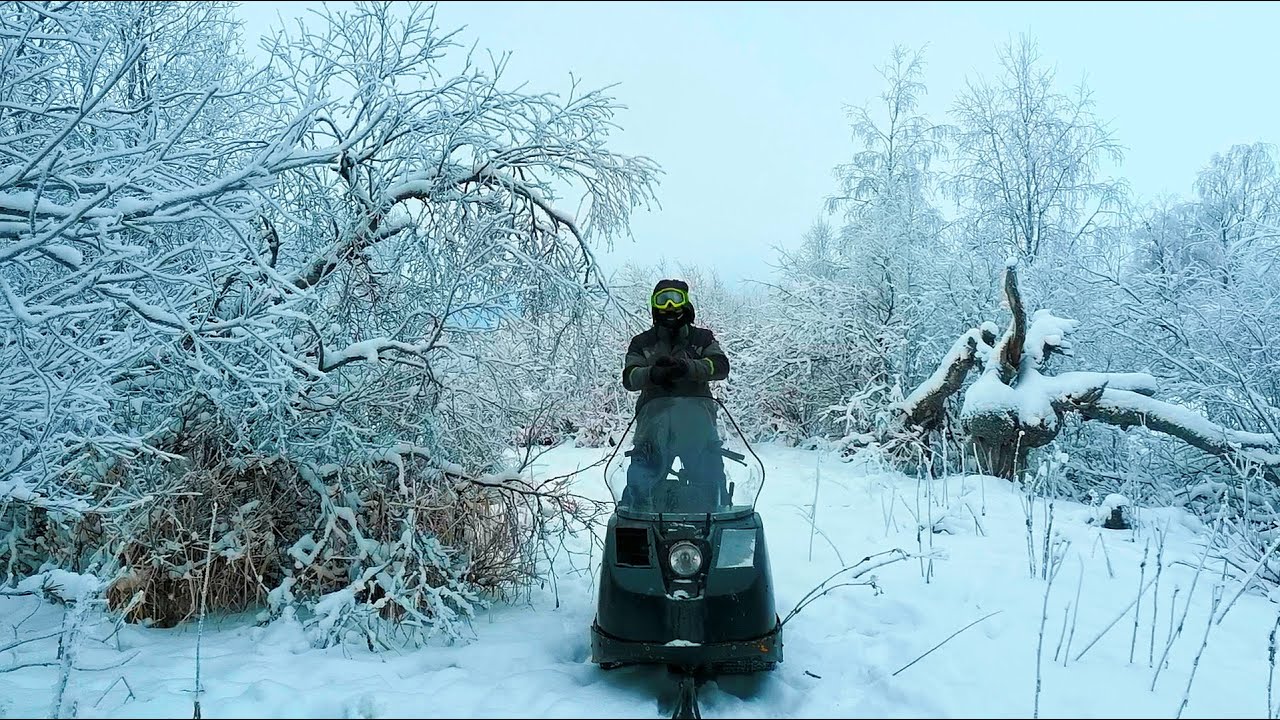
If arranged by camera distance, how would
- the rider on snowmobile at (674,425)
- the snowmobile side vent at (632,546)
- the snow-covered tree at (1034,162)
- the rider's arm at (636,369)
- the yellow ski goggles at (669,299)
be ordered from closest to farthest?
the snowmobile side vent at (632,546), the rider on snowmobile at (674,425), the rider's arm at (636,369), the yellow ski goggles at (669,299), the snow-covered tree at (1034,162)

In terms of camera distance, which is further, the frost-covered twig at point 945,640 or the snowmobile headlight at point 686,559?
the frost-covered twig at point 945,640

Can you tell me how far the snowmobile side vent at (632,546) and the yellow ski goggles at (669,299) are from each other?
134cm

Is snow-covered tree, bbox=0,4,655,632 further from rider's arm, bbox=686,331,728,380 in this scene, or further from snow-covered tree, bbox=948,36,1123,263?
snow-covered tree, bbox=948,36,1123,263

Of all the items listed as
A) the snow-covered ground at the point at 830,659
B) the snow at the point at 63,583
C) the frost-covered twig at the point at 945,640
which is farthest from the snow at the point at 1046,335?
Answer: the snow at the point at 63,583

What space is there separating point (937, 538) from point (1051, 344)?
4334 millimetres

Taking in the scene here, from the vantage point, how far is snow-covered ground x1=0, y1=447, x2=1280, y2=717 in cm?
286

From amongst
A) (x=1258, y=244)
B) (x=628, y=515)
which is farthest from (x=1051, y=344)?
(x=628, y=515)

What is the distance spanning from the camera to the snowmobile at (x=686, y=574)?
9.91 ft

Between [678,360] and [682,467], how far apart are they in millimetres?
542

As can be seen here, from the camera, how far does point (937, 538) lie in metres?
5.60

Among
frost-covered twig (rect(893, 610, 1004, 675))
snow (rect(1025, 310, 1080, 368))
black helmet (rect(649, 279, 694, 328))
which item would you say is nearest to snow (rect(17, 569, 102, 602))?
black helmet (rect(649, 279, 694, 328))

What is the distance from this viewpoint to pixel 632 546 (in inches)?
130

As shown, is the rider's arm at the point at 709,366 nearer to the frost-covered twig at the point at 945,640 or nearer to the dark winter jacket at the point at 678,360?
the dark winter jacket at the point at 678,360

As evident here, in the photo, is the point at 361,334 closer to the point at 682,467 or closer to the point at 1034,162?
the point at 682,467
